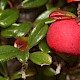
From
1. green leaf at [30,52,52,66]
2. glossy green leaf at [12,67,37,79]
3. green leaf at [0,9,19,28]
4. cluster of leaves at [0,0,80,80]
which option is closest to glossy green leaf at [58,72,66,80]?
cluster of leaves at [0,0,80,80]

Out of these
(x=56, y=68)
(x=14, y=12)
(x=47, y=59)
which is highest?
(x=14, y=12)

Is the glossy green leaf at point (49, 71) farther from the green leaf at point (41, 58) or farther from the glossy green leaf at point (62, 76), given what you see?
the green leaf at point (41, 58)

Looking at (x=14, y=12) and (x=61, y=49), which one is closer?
(x=61, y=49)

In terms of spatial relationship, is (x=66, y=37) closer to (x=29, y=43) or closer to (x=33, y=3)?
(x=29, y=43)

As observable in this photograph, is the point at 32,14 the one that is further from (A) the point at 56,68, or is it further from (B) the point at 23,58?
(B) the point at 23,58

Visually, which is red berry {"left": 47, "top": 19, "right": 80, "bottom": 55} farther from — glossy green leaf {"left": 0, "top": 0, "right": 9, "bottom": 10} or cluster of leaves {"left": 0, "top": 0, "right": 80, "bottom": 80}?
glossy green leaf {"left": 0, "top": 0, "right": 9, "bottom": 10}

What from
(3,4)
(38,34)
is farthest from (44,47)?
(3,4)

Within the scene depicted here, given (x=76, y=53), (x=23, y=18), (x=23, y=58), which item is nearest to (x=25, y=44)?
(x=23, y=58)

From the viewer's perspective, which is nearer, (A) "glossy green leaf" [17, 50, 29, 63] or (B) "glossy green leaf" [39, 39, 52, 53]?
(A) "glossy green leaf" [17, 50, 29, 63]
